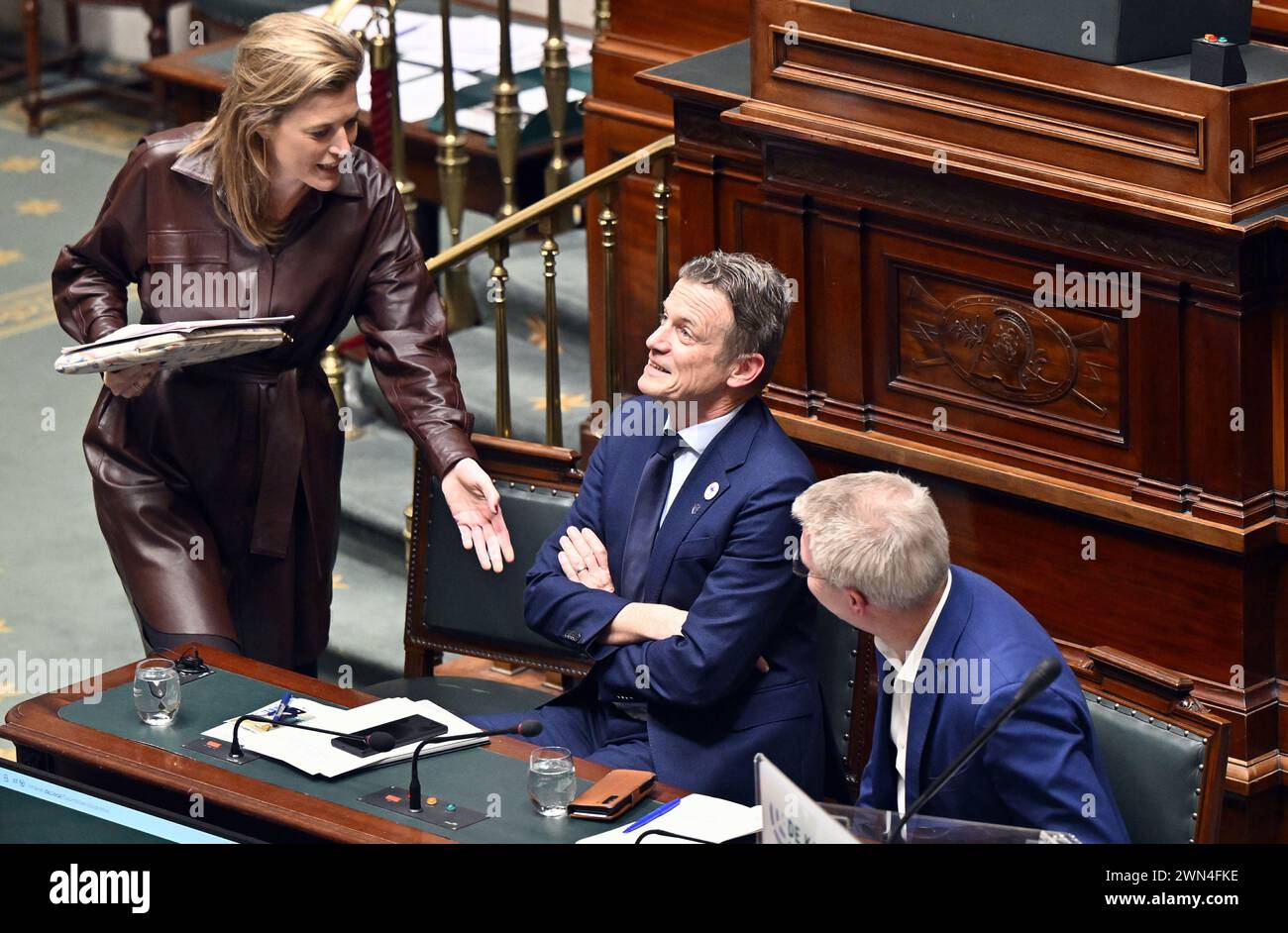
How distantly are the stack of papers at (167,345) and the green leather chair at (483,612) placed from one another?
2.33 feet

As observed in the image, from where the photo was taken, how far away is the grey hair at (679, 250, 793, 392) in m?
3.71

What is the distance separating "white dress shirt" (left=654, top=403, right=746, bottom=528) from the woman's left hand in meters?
0.38

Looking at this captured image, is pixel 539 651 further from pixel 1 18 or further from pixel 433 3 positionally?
pixel 1 18

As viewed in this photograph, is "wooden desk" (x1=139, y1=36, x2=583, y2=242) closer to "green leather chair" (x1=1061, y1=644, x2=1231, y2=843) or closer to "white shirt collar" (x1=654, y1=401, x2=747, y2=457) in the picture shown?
"white shirt collar" (x1=654, y1=401, x2=747, y2=457)

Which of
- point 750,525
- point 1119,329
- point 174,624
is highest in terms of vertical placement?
point 1119,329

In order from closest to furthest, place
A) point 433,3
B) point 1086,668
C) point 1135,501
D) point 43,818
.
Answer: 1. point 43,818
2. point 1086,668
3. point 1135,501
4. point 433,3

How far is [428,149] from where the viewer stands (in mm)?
6812

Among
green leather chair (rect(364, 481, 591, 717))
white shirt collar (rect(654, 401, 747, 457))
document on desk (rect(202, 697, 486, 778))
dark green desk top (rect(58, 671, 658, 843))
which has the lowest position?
green leather chair (rect(364, 481, 591, 717))

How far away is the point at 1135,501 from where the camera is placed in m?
3.93

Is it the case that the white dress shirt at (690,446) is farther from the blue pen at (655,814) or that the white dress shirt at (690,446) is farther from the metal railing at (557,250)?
the metal railing at (557,250)

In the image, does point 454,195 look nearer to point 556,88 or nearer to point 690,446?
point 556,88

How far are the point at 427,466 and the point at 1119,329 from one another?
1.44m

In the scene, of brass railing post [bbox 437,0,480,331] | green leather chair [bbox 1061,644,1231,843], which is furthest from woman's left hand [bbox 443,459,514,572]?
brass railing post [bbox 437,0,480,331]

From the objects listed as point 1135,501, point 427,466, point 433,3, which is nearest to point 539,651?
point 427,466
